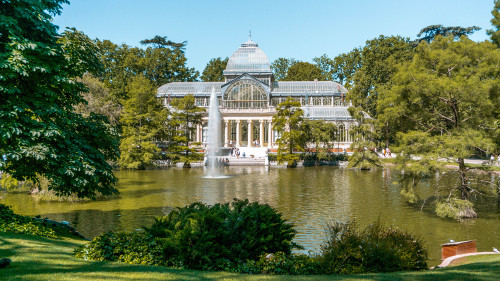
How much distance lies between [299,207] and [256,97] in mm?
42012

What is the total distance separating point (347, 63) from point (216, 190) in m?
59.0

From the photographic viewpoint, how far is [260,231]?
8.37 meters

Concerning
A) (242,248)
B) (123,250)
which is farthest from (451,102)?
(123,250)

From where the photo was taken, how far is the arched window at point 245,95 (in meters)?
58.7

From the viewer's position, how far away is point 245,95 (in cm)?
5894

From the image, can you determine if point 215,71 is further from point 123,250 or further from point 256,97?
point 123,250

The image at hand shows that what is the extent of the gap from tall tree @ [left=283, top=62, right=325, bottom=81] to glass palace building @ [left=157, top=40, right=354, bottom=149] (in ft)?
47.6

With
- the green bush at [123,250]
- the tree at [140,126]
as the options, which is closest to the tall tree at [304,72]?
the tree at [140,126]

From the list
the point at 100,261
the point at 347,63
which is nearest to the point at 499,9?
the point at 100,261

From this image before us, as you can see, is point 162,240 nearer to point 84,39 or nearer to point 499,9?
point 84,39

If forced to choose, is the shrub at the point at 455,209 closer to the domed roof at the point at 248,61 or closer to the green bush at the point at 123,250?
the green bush at the point at 123,250

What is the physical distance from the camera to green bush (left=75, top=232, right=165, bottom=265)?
7586 millimetres

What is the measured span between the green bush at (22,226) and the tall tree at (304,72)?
6976 cm

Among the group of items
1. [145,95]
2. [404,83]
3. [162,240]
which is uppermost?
[145,95]
